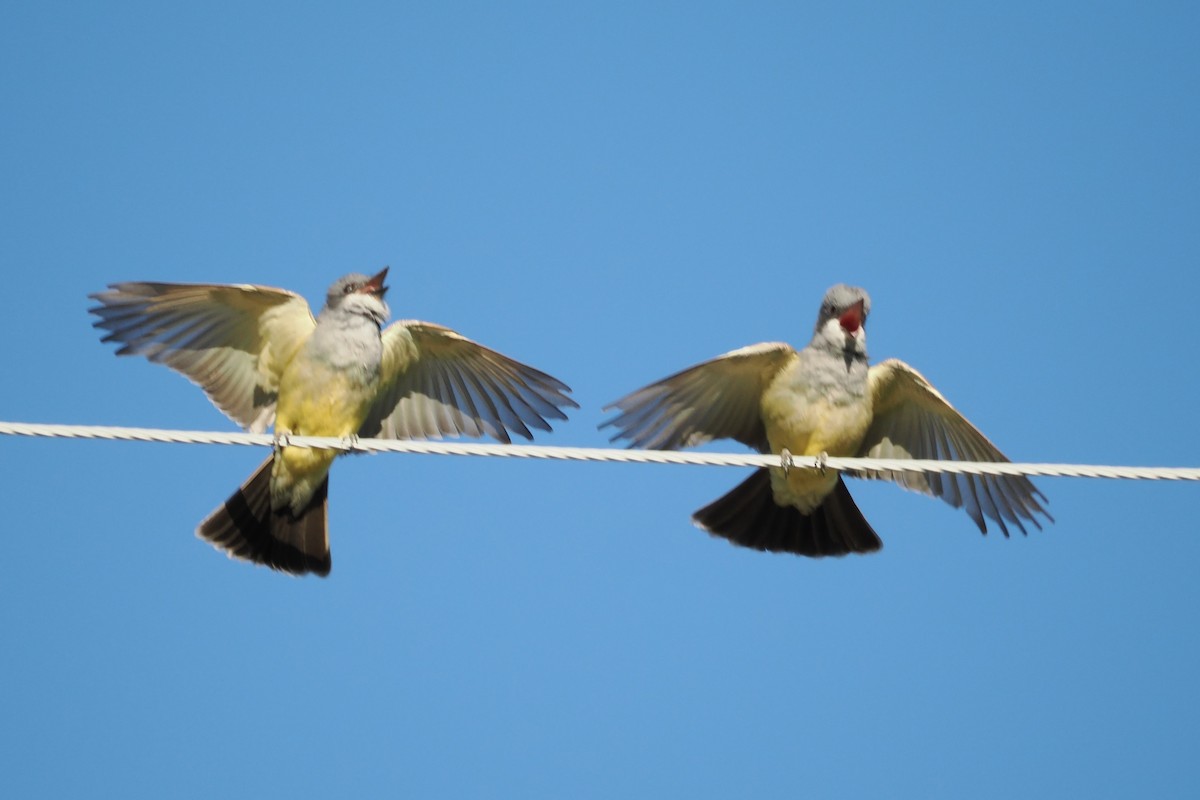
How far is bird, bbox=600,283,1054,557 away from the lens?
28.7 ft

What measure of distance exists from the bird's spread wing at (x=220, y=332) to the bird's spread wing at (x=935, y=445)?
145 inches

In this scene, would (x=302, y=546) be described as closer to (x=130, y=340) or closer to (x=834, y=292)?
(x=130, y=340)

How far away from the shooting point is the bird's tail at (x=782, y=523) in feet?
30.5

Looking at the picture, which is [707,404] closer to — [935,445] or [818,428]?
[818,428]

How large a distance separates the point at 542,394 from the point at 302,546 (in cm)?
185

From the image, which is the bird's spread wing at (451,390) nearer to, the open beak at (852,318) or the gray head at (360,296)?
the gray head at (360,296)

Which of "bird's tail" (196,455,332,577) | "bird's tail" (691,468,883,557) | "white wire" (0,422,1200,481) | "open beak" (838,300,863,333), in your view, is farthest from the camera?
"bird's tail" (691,468,883,557)

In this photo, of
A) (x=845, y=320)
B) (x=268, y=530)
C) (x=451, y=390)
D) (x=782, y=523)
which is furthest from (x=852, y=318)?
(x=268, y=530)

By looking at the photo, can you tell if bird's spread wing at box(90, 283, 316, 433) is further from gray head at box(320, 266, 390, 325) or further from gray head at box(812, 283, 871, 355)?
gray head at box(812, 283, 871, 355)

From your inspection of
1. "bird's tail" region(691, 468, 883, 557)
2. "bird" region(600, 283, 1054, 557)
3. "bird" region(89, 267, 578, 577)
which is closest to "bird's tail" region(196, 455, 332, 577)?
"bird" region(89, 267, 578, 577)

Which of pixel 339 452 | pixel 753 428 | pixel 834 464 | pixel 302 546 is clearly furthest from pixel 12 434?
pixel 753 428

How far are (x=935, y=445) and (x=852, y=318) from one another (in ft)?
4.00

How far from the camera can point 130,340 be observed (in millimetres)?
9031

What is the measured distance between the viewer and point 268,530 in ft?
30.3
